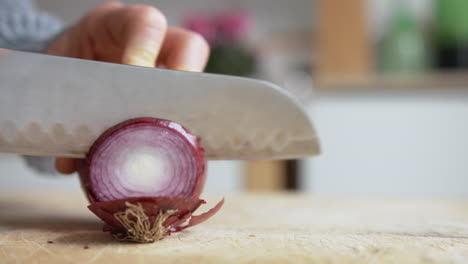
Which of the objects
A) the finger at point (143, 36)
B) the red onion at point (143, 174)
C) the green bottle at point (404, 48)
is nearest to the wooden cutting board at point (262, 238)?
the red onion at point (143, 174)

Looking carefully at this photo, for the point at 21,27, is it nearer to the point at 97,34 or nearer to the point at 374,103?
the point at 97,34

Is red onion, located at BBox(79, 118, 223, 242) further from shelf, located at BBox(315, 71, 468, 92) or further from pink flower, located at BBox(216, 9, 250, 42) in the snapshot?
pink flower, located at BBox(216, 9, 250, 42)

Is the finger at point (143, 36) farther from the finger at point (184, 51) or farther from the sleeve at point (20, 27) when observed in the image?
the sleeve at point (20, 27)

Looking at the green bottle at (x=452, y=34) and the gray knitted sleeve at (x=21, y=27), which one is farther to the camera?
the green bottle at (x=452, y=34)

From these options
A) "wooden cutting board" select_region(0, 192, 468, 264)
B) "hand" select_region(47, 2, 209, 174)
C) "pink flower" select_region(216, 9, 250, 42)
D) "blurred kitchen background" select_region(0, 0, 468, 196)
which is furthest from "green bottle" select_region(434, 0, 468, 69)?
"hand" select_region(47, 2, 209, 174)

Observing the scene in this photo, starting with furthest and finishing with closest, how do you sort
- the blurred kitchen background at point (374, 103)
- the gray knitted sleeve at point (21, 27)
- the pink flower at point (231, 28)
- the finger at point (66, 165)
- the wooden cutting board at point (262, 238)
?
the pink flower at point (231, 28), the blurred kitchen background at point (374, 103), the gray knitted sleeve at point (21, 27), the finger at point (66, 165), the wooden cutting board at point (262, 238)

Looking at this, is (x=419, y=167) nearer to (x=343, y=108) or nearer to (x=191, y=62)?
(x=343, y=108)

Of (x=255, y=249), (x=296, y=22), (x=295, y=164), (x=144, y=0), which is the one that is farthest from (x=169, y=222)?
(x=296, y=22)
